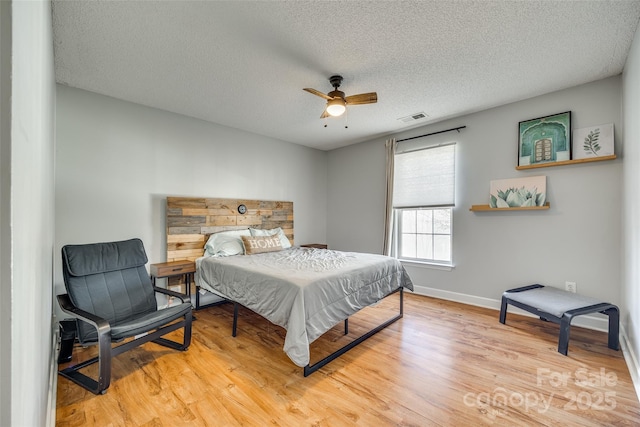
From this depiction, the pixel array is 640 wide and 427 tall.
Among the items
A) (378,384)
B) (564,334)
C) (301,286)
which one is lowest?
(378,384)

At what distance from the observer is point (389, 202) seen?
4.50 metres

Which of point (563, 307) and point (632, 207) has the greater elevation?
point (632, 207)

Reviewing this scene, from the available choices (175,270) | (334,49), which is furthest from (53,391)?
(334,49)

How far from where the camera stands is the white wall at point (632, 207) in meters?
2.07

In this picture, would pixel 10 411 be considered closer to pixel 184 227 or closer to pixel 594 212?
pixel 184 227

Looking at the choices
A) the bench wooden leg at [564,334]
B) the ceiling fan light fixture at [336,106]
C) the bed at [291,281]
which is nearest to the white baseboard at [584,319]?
the bench wooden leg at [564,334]

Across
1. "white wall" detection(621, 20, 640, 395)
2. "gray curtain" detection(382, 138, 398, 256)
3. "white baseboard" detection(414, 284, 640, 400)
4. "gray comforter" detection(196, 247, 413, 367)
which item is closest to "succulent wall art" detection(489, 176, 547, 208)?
"white wall" detection(621, 20, 640, 395)

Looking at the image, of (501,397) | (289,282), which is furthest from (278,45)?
(501,397)

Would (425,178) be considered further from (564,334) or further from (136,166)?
(136,166)

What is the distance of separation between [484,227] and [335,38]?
3055mm

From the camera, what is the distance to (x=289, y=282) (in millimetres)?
2203

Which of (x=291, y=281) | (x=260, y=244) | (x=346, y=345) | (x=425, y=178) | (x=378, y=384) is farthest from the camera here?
(x=425, y=178)

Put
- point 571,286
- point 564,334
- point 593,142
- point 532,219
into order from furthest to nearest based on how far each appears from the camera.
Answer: point 532,219 < point 571,286 < point 593,142 < point 564,334

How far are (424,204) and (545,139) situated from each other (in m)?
1.64
